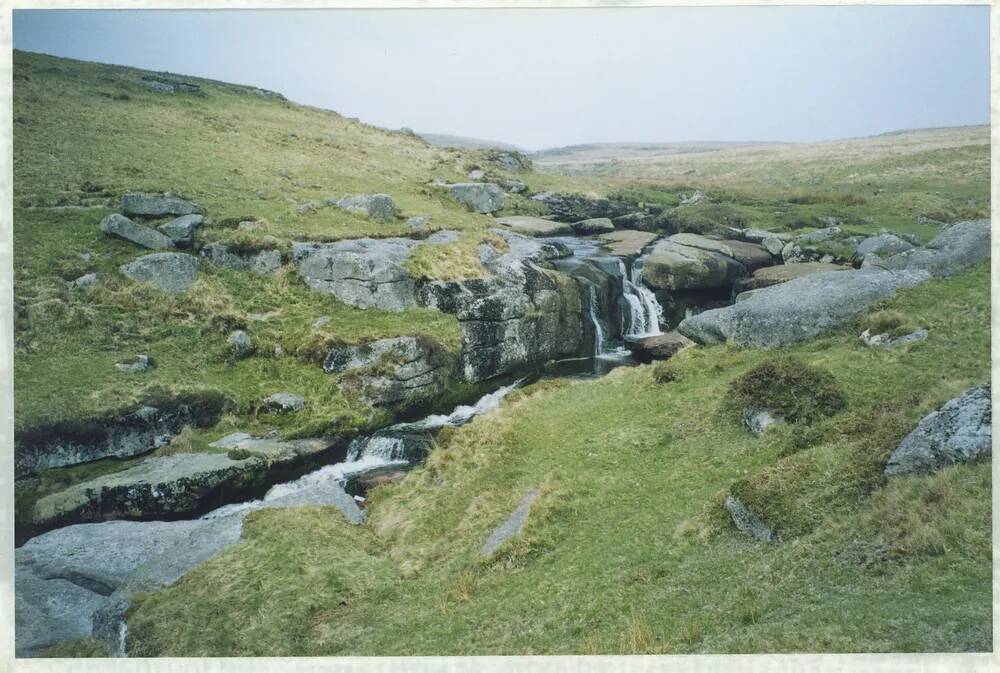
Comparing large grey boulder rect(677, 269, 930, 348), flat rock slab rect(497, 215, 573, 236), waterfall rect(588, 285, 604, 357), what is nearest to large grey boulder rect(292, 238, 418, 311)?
waterfall rect(588, 285, 604, 357)

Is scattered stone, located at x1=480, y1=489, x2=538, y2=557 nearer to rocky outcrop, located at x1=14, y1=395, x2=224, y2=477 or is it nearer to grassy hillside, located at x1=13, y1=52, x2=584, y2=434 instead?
grassy hillside, located at x1=13, y1=52, x2=584, y2=434

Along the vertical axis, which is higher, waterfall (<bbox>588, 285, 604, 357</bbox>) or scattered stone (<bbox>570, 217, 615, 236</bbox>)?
scattered stone (<bbox>570, 217, 615, 236</bbox>)

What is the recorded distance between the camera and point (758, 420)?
42.3 feet

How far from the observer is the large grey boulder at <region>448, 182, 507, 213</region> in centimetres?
3388

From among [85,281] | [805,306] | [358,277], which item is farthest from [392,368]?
[805,306]

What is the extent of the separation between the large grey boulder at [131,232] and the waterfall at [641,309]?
18.9 metres

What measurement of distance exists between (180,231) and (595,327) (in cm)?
1697

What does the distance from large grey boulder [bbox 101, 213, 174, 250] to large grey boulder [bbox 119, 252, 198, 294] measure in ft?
2.87

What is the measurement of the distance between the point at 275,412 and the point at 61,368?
5.87 m

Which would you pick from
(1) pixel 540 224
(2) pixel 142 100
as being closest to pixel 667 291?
(1) pixel 540 224

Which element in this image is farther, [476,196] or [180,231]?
[476,196]

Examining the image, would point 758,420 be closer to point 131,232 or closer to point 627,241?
point 627,241

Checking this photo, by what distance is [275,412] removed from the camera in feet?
60.2

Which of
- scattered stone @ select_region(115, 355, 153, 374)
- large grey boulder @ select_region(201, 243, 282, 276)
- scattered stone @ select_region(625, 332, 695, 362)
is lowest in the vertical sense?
scattered stone @ select_region(625, 332, 695, 362)
